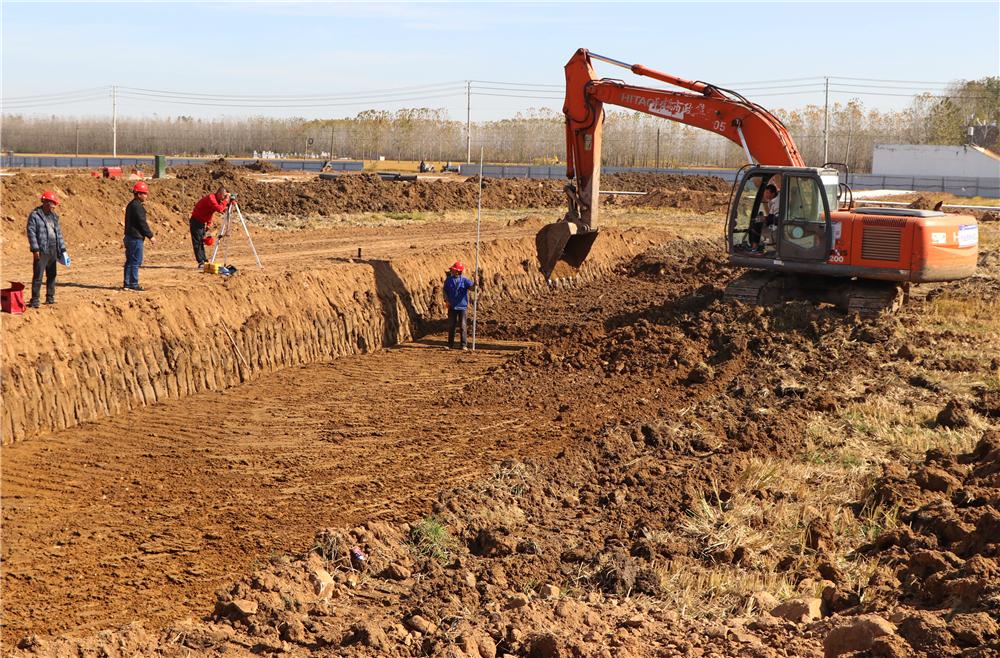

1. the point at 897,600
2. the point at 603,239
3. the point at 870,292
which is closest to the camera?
the point at 897,600

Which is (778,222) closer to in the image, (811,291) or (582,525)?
(811,291)

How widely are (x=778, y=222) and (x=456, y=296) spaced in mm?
5443

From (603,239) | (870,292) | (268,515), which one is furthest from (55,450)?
(603,239)

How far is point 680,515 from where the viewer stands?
9539mm

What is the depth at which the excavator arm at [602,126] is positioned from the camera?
55.2ft

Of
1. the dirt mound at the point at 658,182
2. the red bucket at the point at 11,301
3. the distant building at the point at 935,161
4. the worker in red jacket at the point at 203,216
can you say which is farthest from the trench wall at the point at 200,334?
the distant building at the point at 935,161

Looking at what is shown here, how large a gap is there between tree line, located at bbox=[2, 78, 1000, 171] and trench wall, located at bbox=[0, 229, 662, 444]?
182ft

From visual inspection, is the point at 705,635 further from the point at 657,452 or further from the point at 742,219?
the point at 742,219

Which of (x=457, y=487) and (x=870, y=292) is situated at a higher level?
(x=870, y=292)

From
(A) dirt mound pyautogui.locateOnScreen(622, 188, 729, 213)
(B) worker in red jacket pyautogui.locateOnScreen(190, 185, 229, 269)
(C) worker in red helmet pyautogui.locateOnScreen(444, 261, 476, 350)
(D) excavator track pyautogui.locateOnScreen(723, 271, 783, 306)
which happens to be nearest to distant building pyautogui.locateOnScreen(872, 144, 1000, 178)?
(A) dirt mound pyautogui.locateOnScreen(622, 188, 729, 213)

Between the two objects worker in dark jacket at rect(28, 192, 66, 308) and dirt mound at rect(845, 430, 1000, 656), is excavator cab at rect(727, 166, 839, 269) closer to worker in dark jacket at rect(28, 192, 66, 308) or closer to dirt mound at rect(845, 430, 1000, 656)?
dirt mound at rect(845, 430, 1000, 656)

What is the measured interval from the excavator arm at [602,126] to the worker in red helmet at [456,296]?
60.1 inches

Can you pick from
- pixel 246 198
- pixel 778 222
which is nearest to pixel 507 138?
pixel 246 198

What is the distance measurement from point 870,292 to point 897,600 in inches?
383
